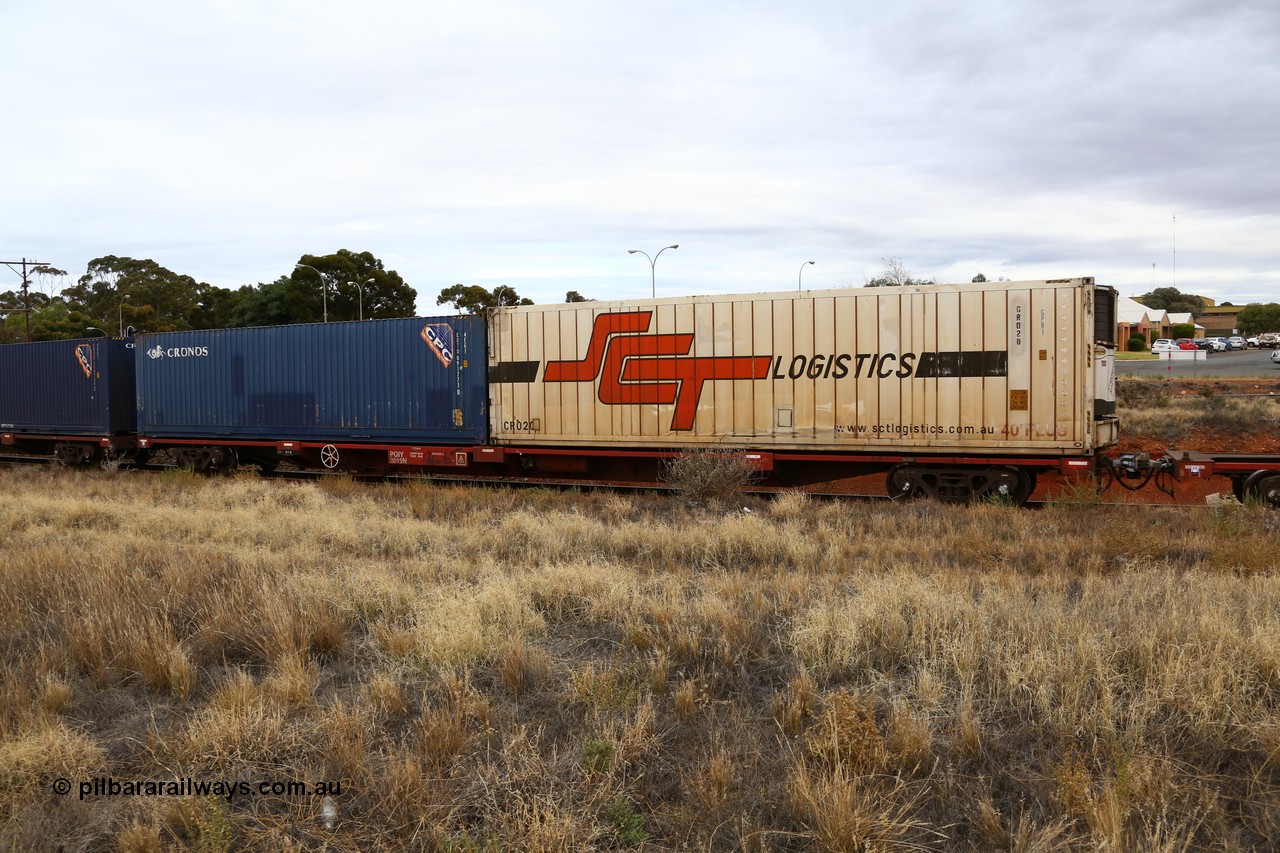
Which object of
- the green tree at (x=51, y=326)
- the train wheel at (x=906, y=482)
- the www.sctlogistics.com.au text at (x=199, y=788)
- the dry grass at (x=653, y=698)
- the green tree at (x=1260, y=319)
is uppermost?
the green tree at (x=1260, y=319)

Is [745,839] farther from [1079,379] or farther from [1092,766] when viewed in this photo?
[1079,379]

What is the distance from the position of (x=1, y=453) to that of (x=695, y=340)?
79.1ft

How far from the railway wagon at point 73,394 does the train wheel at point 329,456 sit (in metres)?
6.85

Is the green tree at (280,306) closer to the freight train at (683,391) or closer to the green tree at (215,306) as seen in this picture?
the green tree at (215,306)

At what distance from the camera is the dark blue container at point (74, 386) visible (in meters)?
22.3

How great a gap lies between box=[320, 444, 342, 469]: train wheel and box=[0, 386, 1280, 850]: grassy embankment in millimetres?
9802

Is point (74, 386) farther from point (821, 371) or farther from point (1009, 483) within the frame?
point (1009, 483)

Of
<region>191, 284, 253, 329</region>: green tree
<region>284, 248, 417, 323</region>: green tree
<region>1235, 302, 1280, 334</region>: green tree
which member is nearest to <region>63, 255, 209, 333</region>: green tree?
<region>191, 284, 253, 329</region>: green tree

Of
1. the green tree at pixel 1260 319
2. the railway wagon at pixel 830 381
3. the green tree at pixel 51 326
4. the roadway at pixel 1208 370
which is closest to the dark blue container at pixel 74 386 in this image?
the railway wagon at pixel 830 381

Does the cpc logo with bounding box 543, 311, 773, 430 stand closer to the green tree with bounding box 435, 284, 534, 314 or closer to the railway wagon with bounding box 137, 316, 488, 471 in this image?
the railway wagon with bounding box 137, 316, 488, 471

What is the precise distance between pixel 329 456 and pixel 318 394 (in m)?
1.41

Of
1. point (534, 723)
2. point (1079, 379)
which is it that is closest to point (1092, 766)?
point (534, 723)

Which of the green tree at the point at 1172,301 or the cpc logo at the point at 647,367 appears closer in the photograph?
the cpc logo at the point at 647,367

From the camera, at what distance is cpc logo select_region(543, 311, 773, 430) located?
611 inches
